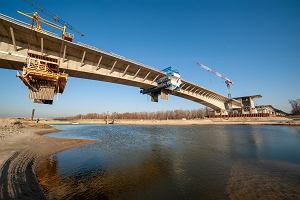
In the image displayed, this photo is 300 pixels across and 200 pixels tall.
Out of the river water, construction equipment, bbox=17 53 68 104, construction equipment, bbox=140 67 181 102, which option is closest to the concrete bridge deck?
construction equipment, bbox=140 67 181 102

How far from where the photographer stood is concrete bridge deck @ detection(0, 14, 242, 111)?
1721cm

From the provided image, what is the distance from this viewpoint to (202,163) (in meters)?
11.2

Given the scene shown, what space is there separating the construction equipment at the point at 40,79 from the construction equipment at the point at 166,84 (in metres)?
20.3

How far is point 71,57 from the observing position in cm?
2239

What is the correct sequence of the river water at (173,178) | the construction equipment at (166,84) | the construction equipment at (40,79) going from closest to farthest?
the river water at (173,178) < the construction equipment at (40,79) < the construction equipment at (166,84)

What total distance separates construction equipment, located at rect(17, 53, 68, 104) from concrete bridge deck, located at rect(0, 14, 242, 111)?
217 cm

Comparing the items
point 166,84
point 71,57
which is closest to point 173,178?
point 71,57

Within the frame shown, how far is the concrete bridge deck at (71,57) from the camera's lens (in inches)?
677

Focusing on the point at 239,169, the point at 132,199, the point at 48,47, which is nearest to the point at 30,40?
the point at 48,47

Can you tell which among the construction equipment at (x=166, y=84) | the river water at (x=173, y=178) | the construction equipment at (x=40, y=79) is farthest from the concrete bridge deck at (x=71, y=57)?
the river water at (x=173, y=178)

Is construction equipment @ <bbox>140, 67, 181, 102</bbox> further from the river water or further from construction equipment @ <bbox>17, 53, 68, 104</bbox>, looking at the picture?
the river water

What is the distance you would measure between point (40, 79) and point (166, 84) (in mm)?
22418

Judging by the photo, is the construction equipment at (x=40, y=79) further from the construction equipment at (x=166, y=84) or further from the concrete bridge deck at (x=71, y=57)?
the construction equipment at (x=166, y=84)

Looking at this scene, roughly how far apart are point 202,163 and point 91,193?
24.0ft
